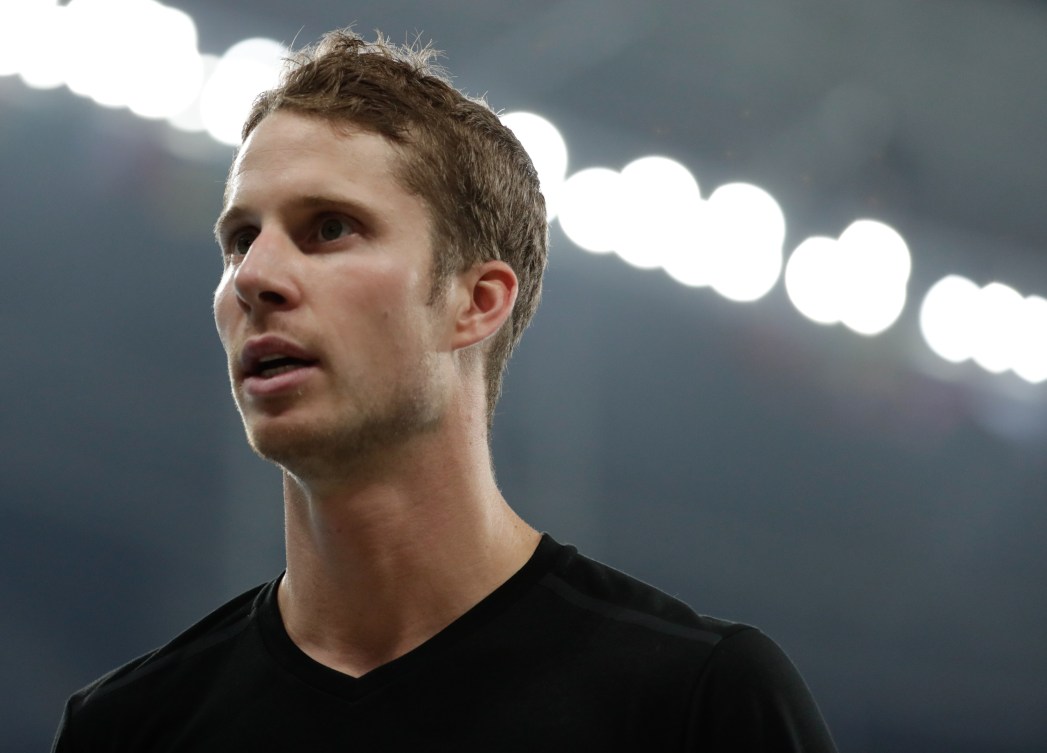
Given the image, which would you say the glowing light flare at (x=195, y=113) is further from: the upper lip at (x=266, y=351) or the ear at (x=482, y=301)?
the upper lip at (x=266, y=351)

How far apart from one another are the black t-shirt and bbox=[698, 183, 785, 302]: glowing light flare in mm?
3510

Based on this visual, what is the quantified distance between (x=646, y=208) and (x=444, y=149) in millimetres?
3263

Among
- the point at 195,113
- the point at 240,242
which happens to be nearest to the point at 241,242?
the point at 240,242

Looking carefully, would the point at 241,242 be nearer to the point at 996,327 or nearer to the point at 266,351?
the point at 266,351

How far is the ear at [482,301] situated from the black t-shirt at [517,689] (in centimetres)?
35

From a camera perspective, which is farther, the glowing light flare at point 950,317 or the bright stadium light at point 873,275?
the glowing light flare at point 950,317

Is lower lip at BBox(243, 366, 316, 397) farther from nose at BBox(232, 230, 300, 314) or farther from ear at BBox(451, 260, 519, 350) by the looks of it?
ear at BBox(451, 260, 519, 350)

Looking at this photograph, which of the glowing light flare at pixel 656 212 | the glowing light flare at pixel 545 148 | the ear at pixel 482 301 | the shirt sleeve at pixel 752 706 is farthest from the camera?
the glowing light flare at pixel 656 212

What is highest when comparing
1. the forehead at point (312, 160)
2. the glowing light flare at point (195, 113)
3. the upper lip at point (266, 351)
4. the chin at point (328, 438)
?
the glowing light flare at point (195, 113)

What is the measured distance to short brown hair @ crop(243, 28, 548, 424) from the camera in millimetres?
1761

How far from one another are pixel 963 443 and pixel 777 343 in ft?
3.65

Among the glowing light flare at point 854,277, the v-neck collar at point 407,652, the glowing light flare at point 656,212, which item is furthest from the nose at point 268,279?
the glowing light flare at point 854,277

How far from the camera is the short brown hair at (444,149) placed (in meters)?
1.76

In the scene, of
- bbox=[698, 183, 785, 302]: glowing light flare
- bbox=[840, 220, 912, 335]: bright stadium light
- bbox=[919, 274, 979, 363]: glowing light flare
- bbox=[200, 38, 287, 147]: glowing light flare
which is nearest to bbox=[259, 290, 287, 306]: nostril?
bbox=[200, 38, 287, 147]: glowing light flare
